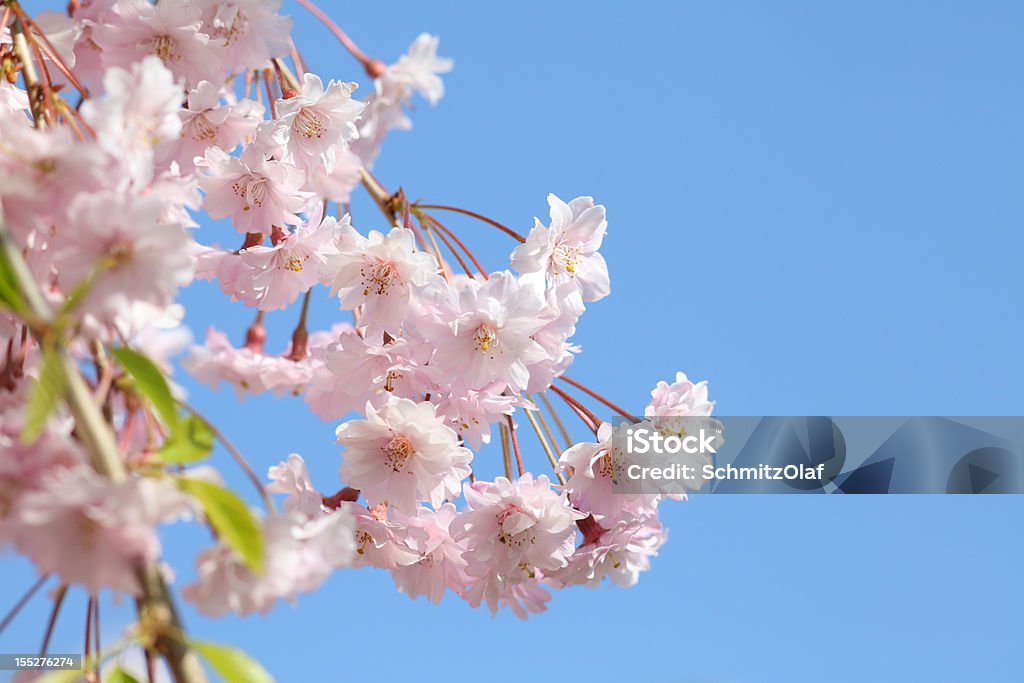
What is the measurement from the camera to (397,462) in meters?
1.76

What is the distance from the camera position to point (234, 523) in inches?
31.8

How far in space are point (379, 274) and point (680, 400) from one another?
559mm

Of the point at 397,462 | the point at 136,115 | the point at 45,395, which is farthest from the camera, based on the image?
the point at 397,462

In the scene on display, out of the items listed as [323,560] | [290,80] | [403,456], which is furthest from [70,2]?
[323,560]

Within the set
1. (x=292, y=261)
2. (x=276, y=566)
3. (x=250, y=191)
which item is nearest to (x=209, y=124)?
(x=250, y=191)

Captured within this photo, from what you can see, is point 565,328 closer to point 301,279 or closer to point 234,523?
point 301,279

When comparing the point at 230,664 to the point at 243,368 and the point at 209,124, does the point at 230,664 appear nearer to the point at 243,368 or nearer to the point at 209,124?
the point at 209,124

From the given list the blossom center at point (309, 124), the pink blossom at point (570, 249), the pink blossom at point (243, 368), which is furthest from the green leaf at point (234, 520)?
the pink blossom at point (243, 368)

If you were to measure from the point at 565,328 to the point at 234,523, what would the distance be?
39.4 inches

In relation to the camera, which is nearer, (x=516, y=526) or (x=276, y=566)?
(x=276, y=566)

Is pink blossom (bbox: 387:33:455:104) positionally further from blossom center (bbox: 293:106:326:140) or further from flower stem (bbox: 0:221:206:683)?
flower stem (bbox: 0:221:206:683)

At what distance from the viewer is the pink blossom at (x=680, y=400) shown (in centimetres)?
188

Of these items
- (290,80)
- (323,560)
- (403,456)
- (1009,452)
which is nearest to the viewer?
(323,560)

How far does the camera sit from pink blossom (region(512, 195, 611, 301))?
1736 millimetres
